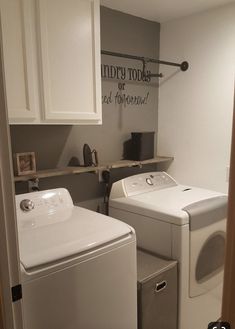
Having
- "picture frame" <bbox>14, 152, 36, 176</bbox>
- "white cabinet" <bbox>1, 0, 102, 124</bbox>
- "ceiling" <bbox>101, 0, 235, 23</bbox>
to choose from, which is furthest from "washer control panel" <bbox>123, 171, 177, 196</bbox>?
"ceiling" <bbox>101, 0, 235, 23</bbox>

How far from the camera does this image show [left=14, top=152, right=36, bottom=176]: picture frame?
1.75m

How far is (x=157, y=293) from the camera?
5.57 ft

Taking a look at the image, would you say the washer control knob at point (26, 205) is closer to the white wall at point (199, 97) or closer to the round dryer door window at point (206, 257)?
the round dryer door window at point (206, 257)

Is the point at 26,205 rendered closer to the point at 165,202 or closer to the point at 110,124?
the point at 165,202

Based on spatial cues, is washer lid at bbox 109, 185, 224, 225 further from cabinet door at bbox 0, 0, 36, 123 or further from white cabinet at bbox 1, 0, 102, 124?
cabinet door at bbox 0, 0, 36, 123

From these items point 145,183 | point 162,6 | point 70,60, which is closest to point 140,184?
point 145,183

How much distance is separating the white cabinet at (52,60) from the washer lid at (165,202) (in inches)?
25.5

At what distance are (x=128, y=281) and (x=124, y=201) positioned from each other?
0.69 meters

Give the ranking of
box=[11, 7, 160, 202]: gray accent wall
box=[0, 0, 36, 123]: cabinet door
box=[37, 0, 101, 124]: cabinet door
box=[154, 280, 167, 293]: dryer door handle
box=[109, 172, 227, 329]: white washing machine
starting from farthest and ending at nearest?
box=[11, 7, 160, 202]: gray accent wall < box=[109, 172, 227, 329]: white washing machine < box=[154, 280, 167, 293]: dryer door handle < box=[37, 0, 101, 124]: cabinet door < box=[0, 0, 36, 123]: cabinet door

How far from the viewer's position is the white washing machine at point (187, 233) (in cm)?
179

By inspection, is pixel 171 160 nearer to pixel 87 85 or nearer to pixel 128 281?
pixel 87 85

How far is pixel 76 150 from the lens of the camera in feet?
7.20

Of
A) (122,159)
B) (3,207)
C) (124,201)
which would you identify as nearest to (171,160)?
(122,159)

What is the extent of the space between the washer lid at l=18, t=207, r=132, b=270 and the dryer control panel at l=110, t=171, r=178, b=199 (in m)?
0.49
